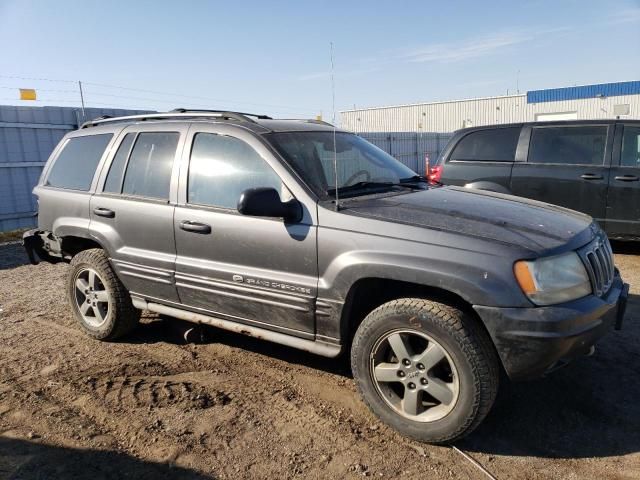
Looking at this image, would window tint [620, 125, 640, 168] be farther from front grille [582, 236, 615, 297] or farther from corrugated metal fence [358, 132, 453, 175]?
corrugated metal fence [358, 132, 453, 175]

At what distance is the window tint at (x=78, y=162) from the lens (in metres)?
4.64

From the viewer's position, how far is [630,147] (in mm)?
6770

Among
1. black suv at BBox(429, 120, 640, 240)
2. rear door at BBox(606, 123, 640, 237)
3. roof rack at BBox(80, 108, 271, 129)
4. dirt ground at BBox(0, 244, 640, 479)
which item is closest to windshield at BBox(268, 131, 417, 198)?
roof rack at BBox(80, 108, 271, 129)

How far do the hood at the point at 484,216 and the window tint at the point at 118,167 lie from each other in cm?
214

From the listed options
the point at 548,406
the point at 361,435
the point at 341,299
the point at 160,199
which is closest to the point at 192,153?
the point at 160,199

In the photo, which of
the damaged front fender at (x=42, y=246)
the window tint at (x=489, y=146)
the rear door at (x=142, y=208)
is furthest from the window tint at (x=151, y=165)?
the window tint at (x=489, y=146)

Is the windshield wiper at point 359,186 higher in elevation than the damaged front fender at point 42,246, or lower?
higher

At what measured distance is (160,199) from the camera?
158 inches

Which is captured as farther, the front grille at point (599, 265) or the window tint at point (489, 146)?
the window tint at point (489, 146)

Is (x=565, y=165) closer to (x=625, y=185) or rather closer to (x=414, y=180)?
(x=625, y=185)

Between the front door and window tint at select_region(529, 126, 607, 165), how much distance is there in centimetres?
504

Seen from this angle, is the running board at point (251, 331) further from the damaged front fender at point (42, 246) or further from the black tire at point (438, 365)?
the damaged front fender at point (42, 246)

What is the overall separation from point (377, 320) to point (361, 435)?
69 cm

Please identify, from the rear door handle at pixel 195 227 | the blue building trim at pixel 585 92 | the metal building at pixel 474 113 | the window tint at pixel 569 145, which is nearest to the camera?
the rear door handle at pixel 195 227
